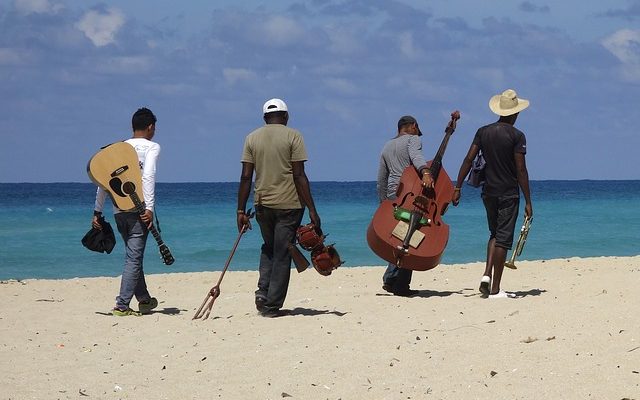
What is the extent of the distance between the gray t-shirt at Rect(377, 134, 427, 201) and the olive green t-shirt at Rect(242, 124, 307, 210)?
1601 millimetres

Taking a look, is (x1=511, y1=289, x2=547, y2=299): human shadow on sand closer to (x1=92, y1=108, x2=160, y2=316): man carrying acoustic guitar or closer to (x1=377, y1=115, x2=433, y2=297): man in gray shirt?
(x1=377, y1=115, x2=433, y2=297): man in gray shirt

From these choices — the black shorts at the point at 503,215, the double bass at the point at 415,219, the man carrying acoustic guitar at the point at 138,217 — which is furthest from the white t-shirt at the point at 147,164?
the black shorts at the point at 503,215

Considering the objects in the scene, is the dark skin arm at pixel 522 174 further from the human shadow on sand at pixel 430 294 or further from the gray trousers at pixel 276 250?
the gray trousers at pixel 276 250

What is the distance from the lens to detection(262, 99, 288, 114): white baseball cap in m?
8.94

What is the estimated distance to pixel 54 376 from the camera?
722cm

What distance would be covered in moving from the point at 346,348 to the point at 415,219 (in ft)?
8.39

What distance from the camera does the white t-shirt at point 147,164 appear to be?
30.5 feet

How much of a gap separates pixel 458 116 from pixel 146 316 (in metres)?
3.27

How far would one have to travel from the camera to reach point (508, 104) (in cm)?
985

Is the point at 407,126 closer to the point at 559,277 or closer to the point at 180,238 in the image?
the point at 559,277

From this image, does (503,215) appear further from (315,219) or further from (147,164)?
(147,164)

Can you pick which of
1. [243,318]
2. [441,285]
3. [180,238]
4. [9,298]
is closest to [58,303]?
[9,298]

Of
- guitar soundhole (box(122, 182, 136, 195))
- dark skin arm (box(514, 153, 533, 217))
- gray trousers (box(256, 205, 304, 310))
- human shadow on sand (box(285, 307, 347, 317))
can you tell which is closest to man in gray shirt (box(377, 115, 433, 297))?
dark skin arm (box(514, 153, 533, 217))

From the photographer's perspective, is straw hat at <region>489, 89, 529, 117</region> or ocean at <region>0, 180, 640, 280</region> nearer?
straw hat at <region>489, 89, 529, 117</region>
